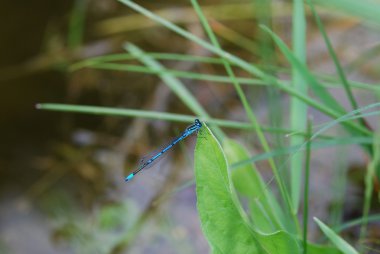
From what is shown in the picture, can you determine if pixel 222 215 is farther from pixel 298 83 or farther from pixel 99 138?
pixel 99 138

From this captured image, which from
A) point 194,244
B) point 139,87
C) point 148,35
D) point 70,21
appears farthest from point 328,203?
point 70,21

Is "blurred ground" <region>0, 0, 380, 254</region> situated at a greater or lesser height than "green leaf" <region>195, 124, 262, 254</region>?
greater

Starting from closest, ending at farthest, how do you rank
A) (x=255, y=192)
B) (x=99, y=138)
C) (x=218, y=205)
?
1. (x=218, y=205)
2. (x=255, y=192)
3. (x=99, y=138)

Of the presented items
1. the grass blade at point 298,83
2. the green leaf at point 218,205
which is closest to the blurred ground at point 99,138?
the grass blade at point 298,83

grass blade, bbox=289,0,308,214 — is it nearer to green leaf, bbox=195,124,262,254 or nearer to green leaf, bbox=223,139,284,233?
green leaf, bbox=223,139,284,233

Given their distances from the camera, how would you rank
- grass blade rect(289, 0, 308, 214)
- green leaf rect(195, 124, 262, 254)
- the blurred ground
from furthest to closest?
the blurred ground
grass blade rect(289, 0, 308, 214)
green leaf rect(195, 124, 262, 254)

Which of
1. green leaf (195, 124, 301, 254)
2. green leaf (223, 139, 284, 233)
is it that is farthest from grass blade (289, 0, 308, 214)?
green leaf (195, 124, 301, 254)

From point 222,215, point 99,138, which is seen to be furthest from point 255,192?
point 99,138

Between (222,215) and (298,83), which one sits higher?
(298,83)

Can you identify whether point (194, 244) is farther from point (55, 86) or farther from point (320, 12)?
point (320, 12)
